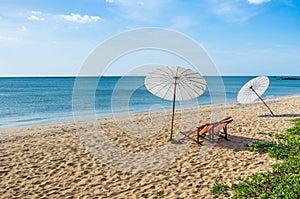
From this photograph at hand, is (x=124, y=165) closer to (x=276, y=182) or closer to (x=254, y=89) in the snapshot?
(x=276, y=182)

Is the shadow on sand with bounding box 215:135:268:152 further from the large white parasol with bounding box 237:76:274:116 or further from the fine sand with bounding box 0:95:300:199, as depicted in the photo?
the large white parasol with bounding box 237:76:274:116

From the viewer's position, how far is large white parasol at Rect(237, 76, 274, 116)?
535 inches


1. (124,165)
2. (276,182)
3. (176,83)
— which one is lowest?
(124,165)

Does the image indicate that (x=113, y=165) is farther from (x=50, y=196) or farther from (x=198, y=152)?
(x=198, y=152)

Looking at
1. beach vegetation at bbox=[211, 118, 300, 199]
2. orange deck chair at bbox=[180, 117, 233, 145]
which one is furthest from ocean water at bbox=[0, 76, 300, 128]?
beach vegetation at bbox=[211, 118, 300, 199]

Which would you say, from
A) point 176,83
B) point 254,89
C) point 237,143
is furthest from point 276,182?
point 254,89

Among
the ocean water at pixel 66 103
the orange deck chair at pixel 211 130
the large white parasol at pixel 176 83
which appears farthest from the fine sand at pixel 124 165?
the ocean water at pixel 66 103

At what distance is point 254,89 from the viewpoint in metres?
14.0

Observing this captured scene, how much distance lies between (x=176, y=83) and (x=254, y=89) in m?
6.68

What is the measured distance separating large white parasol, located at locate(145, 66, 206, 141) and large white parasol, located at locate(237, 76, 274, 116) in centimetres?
590

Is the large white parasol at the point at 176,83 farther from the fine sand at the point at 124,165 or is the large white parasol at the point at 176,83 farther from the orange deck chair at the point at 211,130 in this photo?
the fine sand at the point at 124,165

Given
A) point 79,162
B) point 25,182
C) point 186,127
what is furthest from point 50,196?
Answer: point 186,127

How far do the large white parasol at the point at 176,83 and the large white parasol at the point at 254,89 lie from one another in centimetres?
590

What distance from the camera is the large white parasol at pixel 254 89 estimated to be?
1359cm
